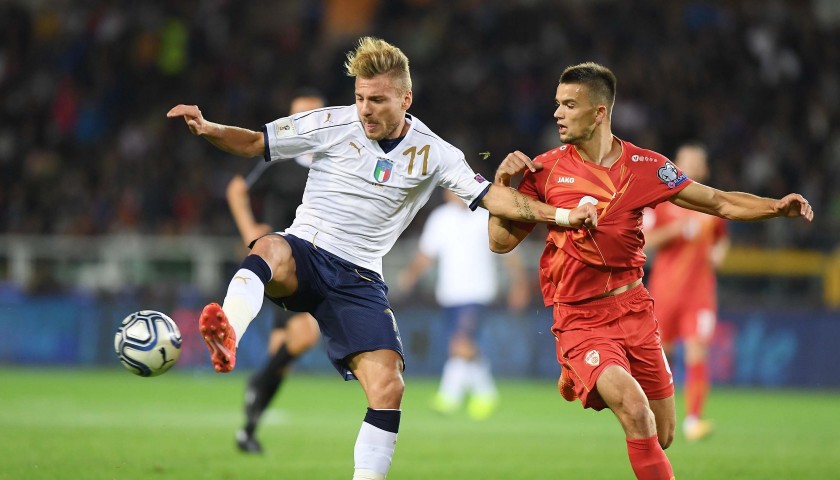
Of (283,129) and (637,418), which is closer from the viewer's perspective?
(637,418)

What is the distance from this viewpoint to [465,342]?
48.2ft

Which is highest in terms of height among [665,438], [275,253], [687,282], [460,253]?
[460,253]

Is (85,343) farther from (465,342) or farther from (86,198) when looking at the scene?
(465,342)

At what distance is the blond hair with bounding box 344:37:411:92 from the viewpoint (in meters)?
6.60

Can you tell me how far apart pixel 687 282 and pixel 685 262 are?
0.22m

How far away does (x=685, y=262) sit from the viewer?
12.2 m

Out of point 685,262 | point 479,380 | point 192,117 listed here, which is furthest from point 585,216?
point 479,380

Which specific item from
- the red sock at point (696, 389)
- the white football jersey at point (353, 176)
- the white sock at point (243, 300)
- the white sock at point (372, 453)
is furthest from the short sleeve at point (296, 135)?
the red sock at point (696, 389)

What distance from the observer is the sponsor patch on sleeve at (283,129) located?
6.67m

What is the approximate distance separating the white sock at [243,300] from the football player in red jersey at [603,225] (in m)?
1.42

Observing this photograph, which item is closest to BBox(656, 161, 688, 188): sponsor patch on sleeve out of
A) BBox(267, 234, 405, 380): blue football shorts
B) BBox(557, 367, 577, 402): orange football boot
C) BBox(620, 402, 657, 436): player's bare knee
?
BBox(557, 367, 577, 402): orange football boot

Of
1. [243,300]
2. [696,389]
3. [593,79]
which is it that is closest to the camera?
[243,300]

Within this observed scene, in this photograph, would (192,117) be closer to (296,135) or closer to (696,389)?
(296,135)

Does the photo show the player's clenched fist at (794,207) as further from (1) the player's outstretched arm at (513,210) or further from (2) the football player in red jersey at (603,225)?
(1) the player's outstretched arm at (513,210)
